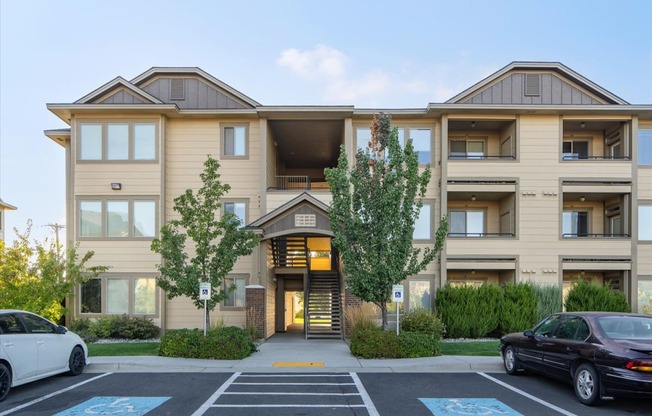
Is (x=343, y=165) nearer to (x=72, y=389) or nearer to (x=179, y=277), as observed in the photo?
(x=179, y=277)

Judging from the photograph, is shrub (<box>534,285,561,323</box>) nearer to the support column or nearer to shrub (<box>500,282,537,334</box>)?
shrub (<box>500,282,537,334</box>)

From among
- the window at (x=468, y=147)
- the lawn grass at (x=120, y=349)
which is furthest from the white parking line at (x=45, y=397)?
the window at (x=468, y=147)

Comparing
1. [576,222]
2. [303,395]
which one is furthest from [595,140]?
[303,395]

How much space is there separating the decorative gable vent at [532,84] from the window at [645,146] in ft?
15.9

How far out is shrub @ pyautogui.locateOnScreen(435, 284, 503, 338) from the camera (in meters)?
17.9

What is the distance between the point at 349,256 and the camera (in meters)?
13.4

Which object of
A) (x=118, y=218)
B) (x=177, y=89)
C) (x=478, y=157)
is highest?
(x=177, y=89)

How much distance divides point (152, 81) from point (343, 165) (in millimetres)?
10894

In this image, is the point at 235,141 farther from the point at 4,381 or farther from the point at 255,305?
the point at 4,381

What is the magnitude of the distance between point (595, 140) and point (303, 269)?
1440cm

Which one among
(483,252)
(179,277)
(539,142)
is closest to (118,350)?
(179,277)

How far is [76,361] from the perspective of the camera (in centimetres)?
1108

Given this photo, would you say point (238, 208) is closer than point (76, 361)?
No

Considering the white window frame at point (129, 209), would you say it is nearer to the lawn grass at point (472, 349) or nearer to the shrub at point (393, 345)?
the shrub at point (393, 345)
